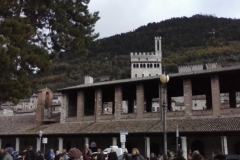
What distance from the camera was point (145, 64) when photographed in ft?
366

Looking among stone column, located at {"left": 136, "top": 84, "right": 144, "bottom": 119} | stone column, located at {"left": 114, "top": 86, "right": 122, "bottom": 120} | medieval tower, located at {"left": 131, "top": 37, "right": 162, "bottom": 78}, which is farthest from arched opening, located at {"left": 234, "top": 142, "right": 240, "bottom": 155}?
medieval tower, located at {"left": 131, "top": 37, "right": 162, "bottom": 78}

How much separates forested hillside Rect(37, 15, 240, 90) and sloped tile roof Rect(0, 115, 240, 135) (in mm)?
68543

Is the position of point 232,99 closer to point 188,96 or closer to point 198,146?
point 188,96

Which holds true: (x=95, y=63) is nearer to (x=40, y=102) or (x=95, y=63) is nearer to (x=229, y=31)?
(x=229, y=31)

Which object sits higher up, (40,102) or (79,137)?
(40,102)

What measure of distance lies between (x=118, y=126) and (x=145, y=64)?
81.5 m

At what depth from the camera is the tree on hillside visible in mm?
13711

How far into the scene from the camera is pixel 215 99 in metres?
27.6

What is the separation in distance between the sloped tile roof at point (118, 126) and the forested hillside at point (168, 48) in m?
68.5

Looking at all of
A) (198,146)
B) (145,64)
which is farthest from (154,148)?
(145,64)

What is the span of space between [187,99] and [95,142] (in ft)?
33.7

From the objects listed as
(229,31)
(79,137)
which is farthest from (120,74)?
(79,137)

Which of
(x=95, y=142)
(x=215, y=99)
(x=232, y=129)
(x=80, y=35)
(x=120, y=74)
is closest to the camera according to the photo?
(x=80, y=35)

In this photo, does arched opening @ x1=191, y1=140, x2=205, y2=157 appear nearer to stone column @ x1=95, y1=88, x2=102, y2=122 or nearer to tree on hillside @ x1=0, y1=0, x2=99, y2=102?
stone column @ x1=95, y1=88, x2=102, y2=122
